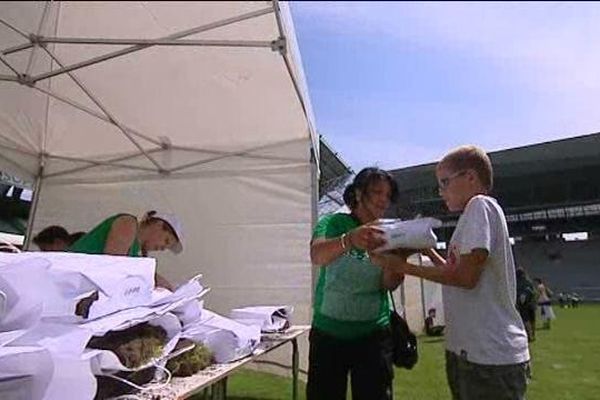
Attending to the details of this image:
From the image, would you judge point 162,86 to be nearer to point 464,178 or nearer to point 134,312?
point 134,312

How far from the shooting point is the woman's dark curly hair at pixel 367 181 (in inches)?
70.9

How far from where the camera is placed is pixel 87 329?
1214 mm

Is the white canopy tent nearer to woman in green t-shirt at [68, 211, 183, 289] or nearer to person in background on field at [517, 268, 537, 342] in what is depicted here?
woman in green t-shirt at [68, 211, 183, 289]

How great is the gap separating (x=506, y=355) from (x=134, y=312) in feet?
2.79

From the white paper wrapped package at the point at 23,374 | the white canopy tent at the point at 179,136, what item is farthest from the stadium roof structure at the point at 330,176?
the white paper wrapped package at the point at 23,374

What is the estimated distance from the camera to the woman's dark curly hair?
1.80 m

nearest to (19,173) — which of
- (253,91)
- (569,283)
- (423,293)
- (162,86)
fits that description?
(162,86)

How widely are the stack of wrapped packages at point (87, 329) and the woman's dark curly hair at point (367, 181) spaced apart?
60 centimetres

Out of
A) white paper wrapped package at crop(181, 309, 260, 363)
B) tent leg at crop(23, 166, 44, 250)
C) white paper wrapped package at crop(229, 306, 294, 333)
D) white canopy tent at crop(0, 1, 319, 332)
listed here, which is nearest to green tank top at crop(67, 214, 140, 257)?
white paper wrapped package at crop(181, 309, 260, 363)

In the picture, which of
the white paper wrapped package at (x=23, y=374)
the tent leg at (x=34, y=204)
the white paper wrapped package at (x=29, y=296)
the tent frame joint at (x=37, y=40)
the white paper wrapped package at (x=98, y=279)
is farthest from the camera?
the tent leg at (x=34, y=204)

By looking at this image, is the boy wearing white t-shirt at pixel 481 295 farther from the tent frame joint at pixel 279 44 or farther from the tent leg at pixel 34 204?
the tent leg at pixel 34 204

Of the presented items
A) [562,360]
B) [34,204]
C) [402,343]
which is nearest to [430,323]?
[402,343]

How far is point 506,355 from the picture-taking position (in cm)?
126

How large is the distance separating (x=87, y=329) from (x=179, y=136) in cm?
290
